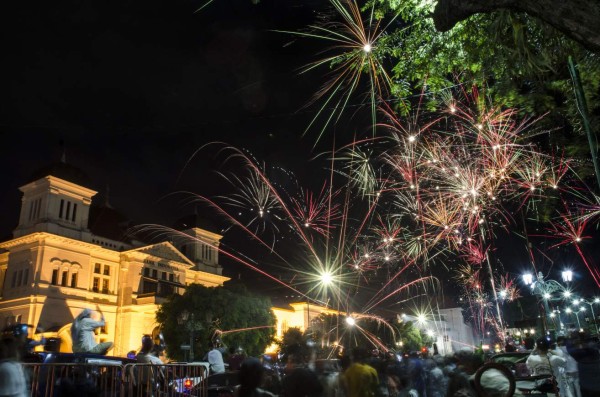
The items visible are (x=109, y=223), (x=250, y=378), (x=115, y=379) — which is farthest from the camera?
(x=109, y=223)

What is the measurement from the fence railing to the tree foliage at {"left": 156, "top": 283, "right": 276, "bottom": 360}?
28225 mm

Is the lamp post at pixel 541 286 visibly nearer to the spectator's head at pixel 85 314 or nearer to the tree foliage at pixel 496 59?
the tree foliage at pixel 496 59

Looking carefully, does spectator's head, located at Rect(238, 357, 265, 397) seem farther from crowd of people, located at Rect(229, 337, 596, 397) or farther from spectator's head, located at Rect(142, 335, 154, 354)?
spectator's head, located at Rect(142, 335, 154, 354)

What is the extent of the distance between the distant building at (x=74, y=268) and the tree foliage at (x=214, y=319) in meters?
3.10

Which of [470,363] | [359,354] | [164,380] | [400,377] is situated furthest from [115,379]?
[400,377]

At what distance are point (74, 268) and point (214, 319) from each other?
15650mm

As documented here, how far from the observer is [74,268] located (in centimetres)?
4159

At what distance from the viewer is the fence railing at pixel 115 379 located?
543 centimetres

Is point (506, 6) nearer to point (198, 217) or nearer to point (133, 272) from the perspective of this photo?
point (133, 272)

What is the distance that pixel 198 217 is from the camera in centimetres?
5900

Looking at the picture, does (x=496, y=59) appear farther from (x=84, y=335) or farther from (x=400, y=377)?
(x=84, y=335)

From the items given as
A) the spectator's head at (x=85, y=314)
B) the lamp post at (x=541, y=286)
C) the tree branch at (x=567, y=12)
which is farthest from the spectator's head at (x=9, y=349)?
the lamp post at (x=541, y=286)

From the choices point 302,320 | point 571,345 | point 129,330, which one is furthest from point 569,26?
point 302,320

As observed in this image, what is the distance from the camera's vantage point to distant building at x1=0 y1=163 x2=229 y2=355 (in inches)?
1519
